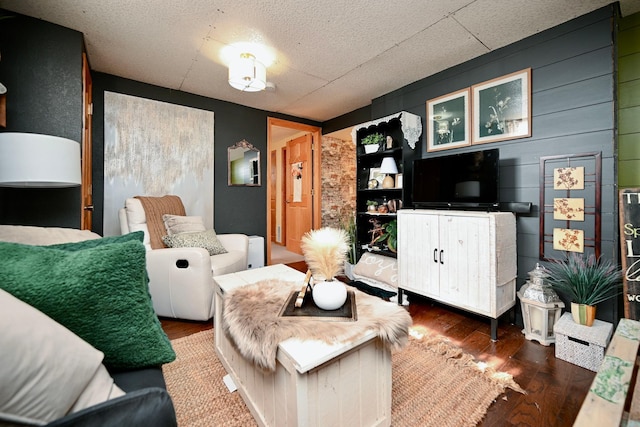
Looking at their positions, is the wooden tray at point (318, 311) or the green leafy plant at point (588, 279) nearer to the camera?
the wooden tray at point (318, 311)

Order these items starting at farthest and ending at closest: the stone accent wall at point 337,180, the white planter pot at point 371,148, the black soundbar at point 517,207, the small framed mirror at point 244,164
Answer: the stone accent wall at point 337,180 → the small framed mirror at point 244,164 → the white planter pot at point 371,148 → the black soundbar at point 517,207

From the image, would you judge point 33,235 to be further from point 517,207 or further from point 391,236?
point 517,207

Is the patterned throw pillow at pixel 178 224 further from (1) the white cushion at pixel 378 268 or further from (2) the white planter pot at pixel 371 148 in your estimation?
(2) the white planter pot at pixel 371 148

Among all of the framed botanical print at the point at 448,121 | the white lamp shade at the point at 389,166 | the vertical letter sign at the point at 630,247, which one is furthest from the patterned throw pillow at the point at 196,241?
the vertical letter sign at the point at 630,247

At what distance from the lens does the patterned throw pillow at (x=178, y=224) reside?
2.73 m

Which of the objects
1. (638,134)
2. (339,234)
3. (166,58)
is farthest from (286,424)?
(166,58)

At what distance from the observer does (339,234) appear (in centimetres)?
133

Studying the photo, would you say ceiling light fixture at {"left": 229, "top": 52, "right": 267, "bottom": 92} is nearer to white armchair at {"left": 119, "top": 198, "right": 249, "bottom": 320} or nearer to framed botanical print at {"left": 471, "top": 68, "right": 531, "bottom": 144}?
white armchair at {"left": 119, "top": 198, "right": 249, "bottom": 320}

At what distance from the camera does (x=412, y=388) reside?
4.87ft

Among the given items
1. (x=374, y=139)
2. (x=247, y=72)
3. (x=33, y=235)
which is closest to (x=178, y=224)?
(x=247, y=72)

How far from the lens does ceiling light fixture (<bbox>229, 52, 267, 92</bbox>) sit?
93.7 inches

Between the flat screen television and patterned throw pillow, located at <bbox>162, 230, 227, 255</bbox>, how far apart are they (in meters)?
1.99

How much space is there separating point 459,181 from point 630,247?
1125mm

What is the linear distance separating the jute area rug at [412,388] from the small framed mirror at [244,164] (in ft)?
7.79
